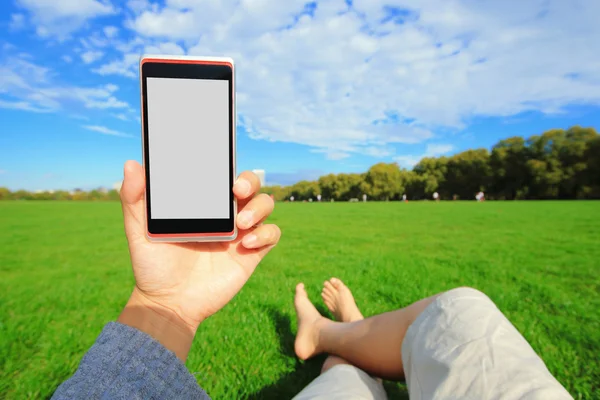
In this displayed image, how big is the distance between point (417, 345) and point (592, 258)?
5321mm

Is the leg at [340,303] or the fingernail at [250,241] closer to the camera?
the fingernail at [250,241]

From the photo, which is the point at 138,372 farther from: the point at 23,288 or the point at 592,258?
the point at 592,258

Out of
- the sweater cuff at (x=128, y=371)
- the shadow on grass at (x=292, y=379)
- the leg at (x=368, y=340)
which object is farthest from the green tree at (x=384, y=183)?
the sweater cuff at (x=128, y=371)

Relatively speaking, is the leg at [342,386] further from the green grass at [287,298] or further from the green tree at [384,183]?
the green tree at [384,183]

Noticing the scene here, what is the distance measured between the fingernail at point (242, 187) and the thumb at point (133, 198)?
31 centimetres

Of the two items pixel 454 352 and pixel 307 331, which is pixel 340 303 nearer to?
pixel 307 331

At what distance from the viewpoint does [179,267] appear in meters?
1.20

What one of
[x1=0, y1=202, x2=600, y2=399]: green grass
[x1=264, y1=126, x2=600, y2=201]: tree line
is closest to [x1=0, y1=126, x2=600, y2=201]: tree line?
[x1=264, y1=126, x2=600, y2=201]: tree line

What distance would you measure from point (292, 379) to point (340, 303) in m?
0.87

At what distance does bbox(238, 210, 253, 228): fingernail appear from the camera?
45.1 inches

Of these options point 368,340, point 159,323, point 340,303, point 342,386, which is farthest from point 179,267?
point 340,303

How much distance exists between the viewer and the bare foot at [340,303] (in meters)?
2.59

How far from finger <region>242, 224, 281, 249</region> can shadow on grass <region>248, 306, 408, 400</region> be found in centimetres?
106

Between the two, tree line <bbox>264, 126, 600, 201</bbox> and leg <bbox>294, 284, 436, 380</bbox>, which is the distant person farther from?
tree line <bbox>264, 126, 600, 201</bbox>
